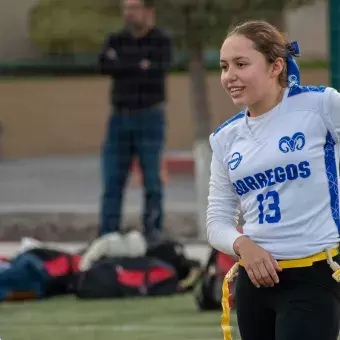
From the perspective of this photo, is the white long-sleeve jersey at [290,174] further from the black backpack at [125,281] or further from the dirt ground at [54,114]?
the dirt ground at [54,114]

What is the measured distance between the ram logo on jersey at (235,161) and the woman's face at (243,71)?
0.17m

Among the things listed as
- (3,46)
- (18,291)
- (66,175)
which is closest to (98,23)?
(3,46)

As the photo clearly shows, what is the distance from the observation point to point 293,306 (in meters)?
3.80

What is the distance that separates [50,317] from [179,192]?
1023 centimetres

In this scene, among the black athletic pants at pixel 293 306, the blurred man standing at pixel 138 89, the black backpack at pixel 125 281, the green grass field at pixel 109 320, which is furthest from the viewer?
the blurred man standing at pixel 138 89

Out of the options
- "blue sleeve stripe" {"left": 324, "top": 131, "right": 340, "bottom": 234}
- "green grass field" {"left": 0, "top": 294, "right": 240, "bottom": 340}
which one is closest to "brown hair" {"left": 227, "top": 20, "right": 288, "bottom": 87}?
"blue sleeve stripe" {"left": 324, "top": 131, "right": 340, "bottom": 234}

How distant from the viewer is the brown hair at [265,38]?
12.7 feet

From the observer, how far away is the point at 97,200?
58.4 feet

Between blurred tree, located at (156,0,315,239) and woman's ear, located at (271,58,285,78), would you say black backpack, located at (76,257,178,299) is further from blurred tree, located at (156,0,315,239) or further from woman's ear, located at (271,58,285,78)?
blurred tree, located at (156,0,315,239)

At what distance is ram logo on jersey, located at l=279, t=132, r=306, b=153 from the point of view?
12.7ft

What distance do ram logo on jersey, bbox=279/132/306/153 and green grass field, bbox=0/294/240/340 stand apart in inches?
116

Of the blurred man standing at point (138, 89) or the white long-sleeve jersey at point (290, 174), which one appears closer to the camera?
the white long-sleeve jersey at point (290, 174)

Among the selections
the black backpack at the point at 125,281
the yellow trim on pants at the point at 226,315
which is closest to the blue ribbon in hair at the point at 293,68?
the yellow trim on pants at the point at 226,315

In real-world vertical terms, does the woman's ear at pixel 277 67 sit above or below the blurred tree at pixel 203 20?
above
